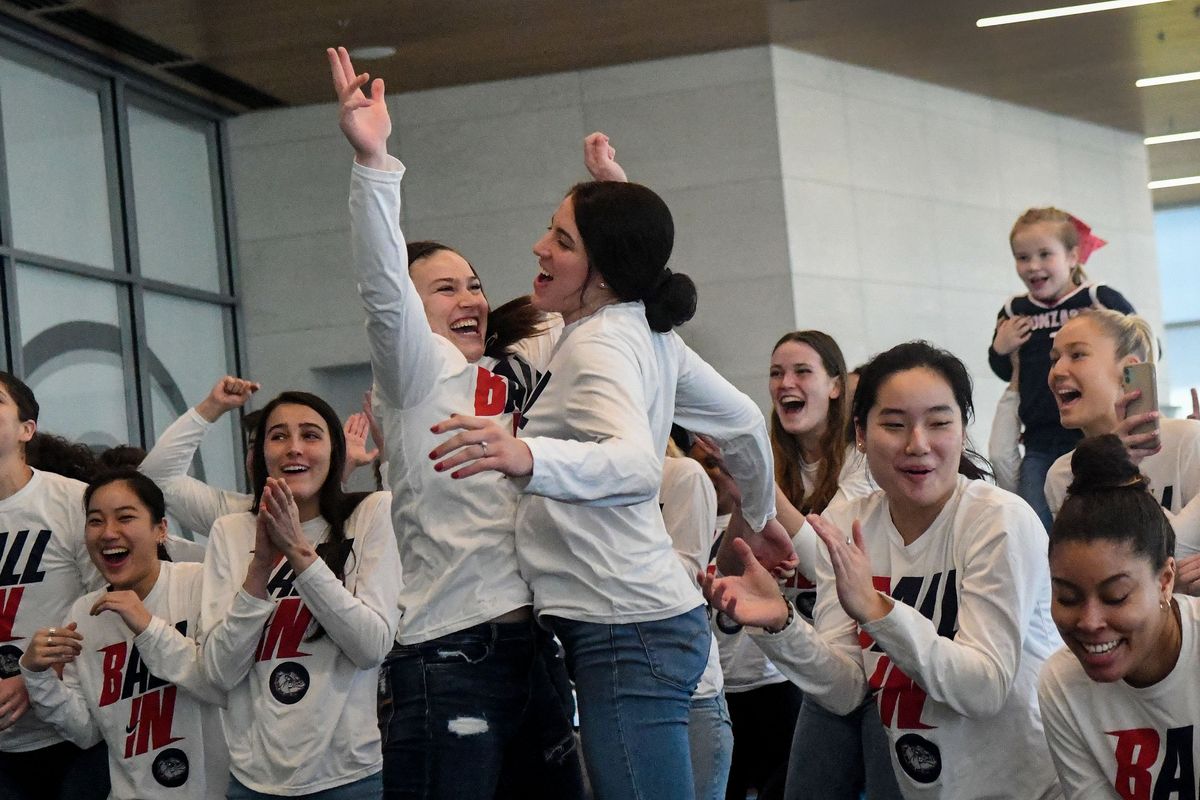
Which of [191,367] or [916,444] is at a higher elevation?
[191,367]

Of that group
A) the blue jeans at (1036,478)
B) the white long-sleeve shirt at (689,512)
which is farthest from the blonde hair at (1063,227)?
the white long-sleeve shirt at (689,512)

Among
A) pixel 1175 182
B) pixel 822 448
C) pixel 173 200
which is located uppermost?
pixel 1175 182

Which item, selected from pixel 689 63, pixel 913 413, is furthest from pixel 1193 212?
pixel 913 413

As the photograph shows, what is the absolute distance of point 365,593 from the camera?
12.3 ft

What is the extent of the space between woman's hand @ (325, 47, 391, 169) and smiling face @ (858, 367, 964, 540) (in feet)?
3.81

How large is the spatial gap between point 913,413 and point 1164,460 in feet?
3.94

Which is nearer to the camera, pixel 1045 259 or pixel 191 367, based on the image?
pixel 1045 259

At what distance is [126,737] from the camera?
3953 millimetres

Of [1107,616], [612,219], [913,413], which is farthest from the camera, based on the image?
[913,413]

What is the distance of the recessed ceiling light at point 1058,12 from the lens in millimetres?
9000

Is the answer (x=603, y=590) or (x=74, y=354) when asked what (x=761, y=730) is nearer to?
(x=603, y=590)

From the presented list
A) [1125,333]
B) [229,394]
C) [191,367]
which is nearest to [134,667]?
[229,394]

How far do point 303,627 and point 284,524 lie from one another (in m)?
0.45

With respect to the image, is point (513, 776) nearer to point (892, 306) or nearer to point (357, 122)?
point (357, 122)
